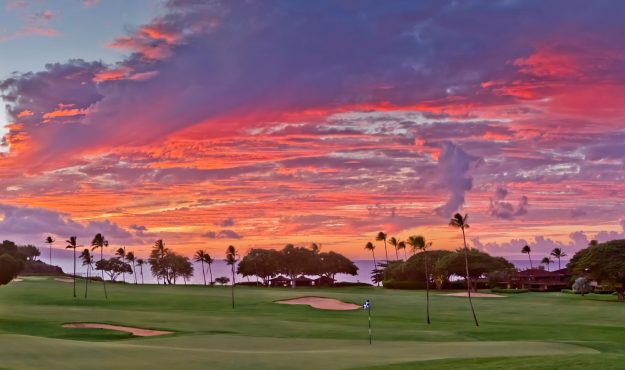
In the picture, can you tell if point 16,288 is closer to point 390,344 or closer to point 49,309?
point 49,309

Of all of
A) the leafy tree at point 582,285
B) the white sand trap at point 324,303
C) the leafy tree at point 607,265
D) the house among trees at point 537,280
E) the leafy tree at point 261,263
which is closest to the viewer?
the white sand trap at point 324,303

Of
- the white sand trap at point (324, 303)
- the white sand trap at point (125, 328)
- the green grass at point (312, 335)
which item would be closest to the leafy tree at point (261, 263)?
the green grass at point (312, 335)

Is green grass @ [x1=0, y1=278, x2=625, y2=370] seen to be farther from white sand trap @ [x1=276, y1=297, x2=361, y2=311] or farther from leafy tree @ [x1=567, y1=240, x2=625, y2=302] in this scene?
leafy tree @ [x1=567, y1=240, x2=625, y2=302]

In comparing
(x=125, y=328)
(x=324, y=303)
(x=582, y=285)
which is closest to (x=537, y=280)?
(x=582, y=285)

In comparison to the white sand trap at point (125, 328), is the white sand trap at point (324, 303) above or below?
below

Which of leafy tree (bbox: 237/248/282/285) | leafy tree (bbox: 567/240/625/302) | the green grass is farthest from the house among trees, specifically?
leafy tree (bbox: 237/248/282/285)

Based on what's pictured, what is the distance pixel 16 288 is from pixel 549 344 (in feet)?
405

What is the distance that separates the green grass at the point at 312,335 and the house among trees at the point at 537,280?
49.9 meters

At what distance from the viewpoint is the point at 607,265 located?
118 meters

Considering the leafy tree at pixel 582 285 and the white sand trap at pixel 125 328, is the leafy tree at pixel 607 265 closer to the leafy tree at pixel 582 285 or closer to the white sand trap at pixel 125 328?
the leafy tree at pixel 582 285

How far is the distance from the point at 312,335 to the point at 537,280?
463 ft

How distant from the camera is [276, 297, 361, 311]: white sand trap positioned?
10436 centimetres

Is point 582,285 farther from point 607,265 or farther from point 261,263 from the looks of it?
point 261,263

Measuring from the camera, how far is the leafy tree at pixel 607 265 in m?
117
